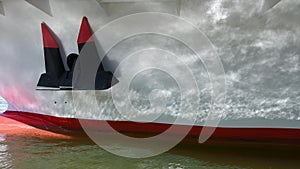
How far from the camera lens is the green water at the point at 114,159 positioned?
175 centimetres

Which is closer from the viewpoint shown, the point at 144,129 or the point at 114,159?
the point at 114,159

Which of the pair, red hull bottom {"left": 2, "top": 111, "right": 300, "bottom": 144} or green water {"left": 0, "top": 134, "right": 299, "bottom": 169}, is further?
red hull bottom {"left": 2, "top": 111, "right": 300, "bottom": 144}

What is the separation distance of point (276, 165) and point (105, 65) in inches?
54.7

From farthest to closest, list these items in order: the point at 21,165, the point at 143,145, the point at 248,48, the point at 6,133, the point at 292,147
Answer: the point at 6,133 < the point at 143,145 < the point at 292,147 < the point at 248,48 < the point at 21,165

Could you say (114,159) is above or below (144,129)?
below

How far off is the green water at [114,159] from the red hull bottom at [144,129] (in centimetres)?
11

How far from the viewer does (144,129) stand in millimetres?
2352

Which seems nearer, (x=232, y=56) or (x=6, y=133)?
(x=232, y=56)

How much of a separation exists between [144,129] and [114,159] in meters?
0.53

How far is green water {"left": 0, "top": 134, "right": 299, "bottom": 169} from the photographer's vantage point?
1.75m

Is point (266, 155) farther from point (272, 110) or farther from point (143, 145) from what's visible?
point (143, 145)

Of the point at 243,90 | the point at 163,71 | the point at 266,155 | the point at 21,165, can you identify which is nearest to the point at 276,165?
the point at 266,155

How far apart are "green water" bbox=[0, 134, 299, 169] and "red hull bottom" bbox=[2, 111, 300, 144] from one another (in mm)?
108

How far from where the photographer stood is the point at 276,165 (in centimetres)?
177
